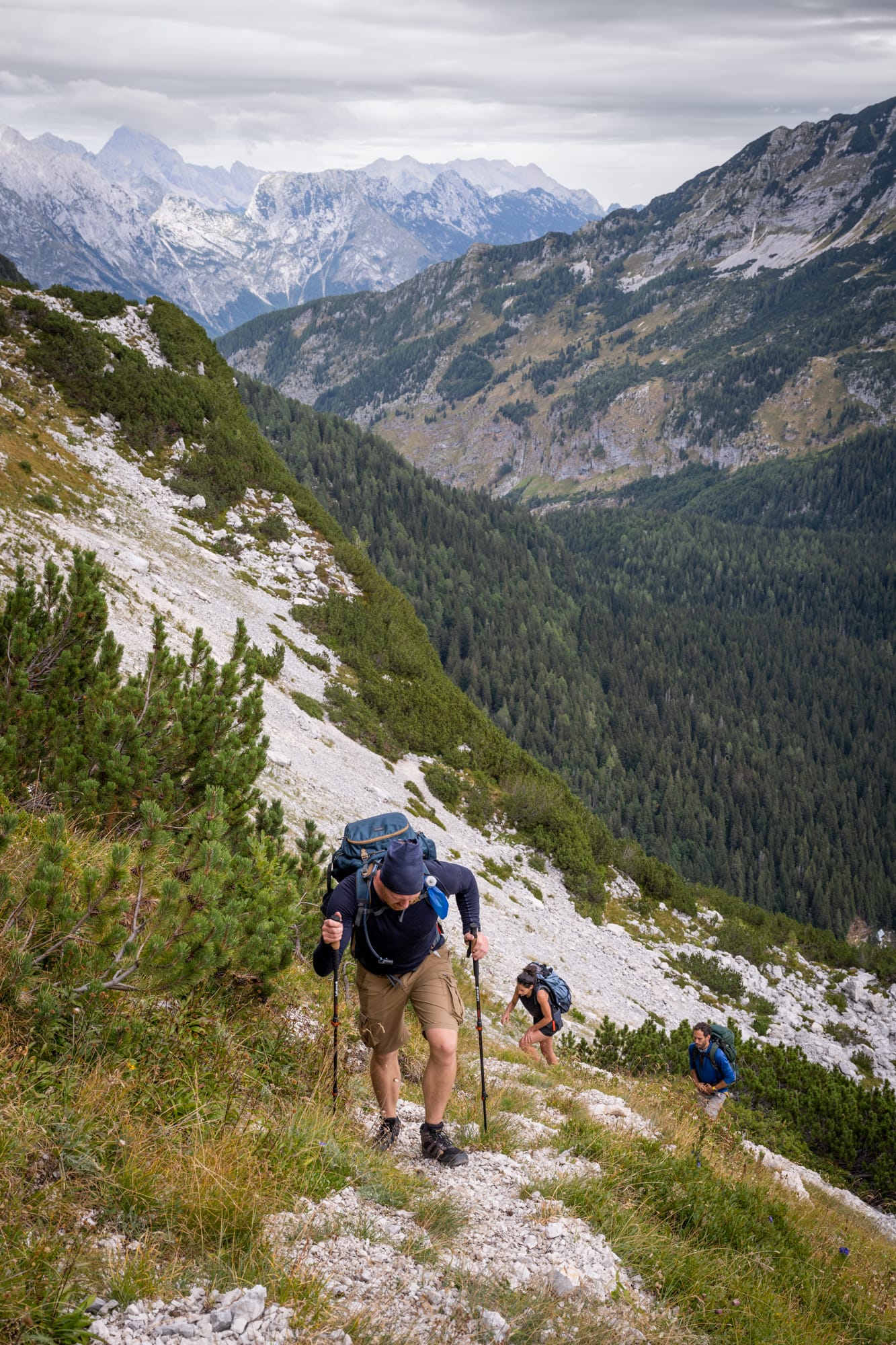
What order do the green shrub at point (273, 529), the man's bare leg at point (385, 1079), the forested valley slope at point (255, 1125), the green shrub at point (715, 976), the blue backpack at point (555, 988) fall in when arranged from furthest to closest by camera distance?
the green shrub at point (273, 529) → the green shrub at point (715, 976) → the blue backpack at point (555, 988) → the man's bare leg at point (385, 1079) → the forested valley slope at point (255, 1125)

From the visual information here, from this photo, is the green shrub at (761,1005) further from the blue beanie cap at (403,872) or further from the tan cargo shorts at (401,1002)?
the blue beanie cap at (403,872)

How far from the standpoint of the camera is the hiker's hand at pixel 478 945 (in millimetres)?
5586

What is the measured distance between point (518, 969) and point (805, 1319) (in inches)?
555

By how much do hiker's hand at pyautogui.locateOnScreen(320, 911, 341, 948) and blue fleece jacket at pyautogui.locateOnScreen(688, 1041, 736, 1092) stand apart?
7.43 metres

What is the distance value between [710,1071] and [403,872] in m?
7.77

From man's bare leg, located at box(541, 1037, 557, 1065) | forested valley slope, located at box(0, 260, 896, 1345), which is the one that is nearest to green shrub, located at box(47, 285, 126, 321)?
forested valley slope, located at box(0, 260, 896, 1345)

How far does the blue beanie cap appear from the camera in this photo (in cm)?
487

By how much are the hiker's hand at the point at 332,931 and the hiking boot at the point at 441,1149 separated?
1.77 m

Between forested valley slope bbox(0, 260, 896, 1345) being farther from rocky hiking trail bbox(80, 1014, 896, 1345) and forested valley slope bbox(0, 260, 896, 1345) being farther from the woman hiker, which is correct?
the woman hiker

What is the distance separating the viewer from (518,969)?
18.4 meters

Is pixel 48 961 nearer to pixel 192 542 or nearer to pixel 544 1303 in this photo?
pixel 544 1303

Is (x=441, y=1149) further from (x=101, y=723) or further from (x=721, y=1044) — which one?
(x=721, y=1044)

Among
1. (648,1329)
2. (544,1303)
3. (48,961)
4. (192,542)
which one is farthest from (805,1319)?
(192,542)

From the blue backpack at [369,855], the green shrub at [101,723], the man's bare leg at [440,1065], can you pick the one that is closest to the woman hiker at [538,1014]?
the green shrub at [101,723]
